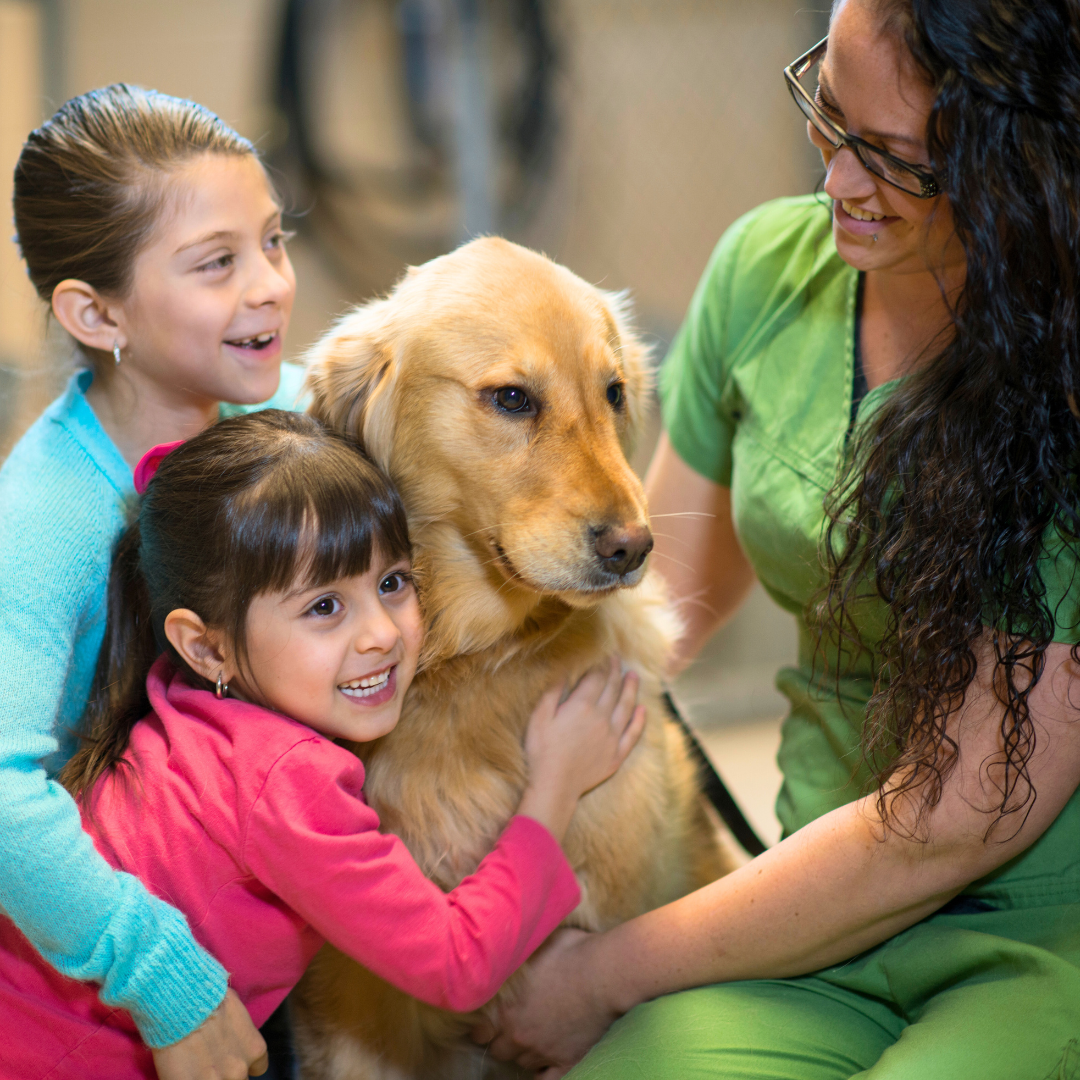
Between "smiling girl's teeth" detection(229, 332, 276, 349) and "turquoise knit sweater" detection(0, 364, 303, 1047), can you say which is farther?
"smiling girl's teeth" detection(229, 332, 276, 349)

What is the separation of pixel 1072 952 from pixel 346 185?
3126mm

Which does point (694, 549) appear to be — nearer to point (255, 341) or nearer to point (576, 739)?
point (576, 739)

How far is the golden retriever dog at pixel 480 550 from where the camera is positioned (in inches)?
45.9

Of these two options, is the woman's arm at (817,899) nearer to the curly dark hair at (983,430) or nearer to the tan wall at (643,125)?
the curly dark hair at (983,430)

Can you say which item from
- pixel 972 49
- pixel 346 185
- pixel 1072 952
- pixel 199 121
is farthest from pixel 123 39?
pixel 1072 952

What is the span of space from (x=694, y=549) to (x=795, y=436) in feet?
1.18

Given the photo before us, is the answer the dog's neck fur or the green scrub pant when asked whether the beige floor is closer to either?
the green scrub pant

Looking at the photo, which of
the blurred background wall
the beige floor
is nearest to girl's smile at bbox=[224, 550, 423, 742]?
the beige floor

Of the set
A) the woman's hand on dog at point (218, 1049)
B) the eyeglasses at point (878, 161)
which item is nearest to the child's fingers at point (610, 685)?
the woman's hand on dog at point (218, 1049)

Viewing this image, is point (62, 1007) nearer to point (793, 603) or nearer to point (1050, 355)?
point (793, 603)

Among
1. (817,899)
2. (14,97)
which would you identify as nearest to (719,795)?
(817,899)

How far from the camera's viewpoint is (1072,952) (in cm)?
111

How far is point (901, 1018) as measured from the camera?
1201 millimetres

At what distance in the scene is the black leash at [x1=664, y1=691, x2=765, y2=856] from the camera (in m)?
1.56
